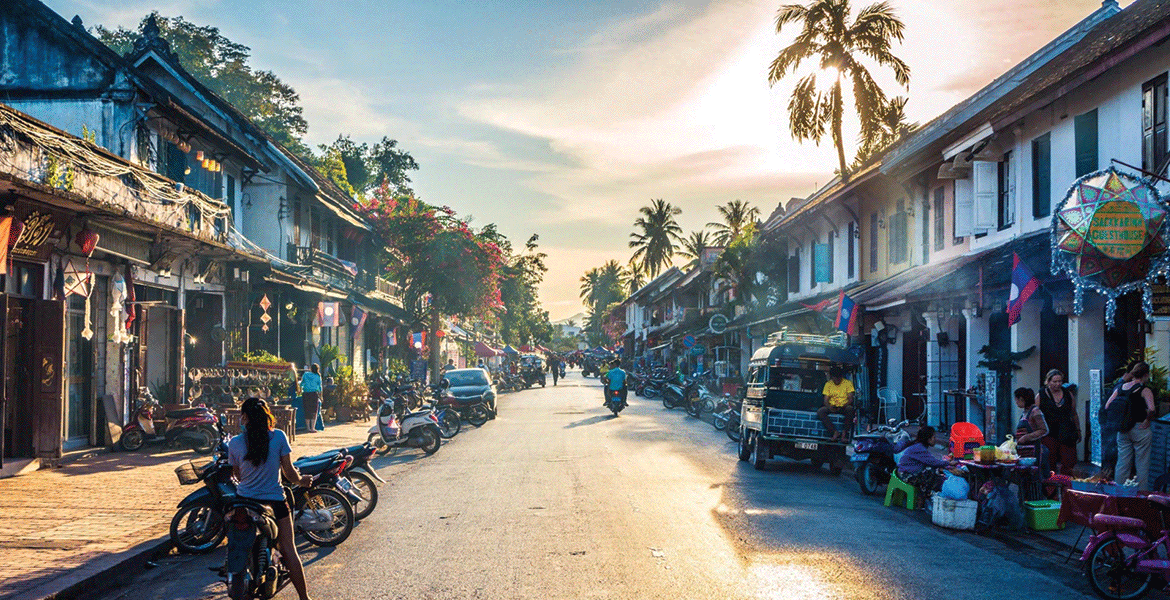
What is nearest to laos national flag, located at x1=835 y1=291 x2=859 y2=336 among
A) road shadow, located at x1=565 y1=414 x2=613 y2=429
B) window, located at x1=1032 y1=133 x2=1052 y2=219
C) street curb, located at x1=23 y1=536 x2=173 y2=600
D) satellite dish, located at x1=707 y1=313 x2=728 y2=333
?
window, located at x1=1032 y1=133 x2=1052 y2=219

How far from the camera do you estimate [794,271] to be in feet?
117

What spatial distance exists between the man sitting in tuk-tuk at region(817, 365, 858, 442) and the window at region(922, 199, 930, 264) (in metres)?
7.13

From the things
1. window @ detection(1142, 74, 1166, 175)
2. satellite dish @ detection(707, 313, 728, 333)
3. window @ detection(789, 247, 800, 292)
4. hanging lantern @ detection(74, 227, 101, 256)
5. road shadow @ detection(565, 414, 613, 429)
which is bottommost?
road shadow @ detection(565, 414, 613, 429)

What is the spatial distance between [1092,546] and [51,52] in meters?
19.2

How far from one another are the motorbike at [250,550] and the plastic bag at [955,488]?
7.48 m

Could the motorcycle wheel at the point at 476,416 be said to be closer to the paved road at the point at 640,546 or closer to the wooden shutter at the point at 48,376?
the paved road at the point at 640,546

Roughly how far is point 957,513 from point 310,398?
1667cm

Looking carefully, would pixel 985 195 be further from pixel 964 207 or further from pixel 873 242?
pixel 873 242

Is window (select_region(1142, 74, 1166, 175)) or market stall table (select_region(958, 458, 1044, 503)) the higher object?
window (select_region(1142, 74, 1166, 175))

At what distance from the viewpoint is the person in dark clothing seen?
12.3 meters

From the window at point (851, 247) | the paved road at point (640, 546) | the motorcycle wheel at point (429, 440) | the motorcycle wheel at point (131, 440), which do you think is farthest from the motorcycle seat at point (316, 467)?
the window at point (851, 247)

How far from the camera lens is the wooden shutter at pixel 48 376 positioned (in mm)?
14281

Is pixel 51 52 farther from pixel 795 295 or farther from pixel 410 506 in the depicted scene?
pixel 795 295

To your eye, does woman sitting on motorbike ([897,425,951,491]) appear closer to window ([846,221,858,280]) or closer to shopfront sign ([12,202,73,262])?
shopfront sign ([12,202,73,262])
